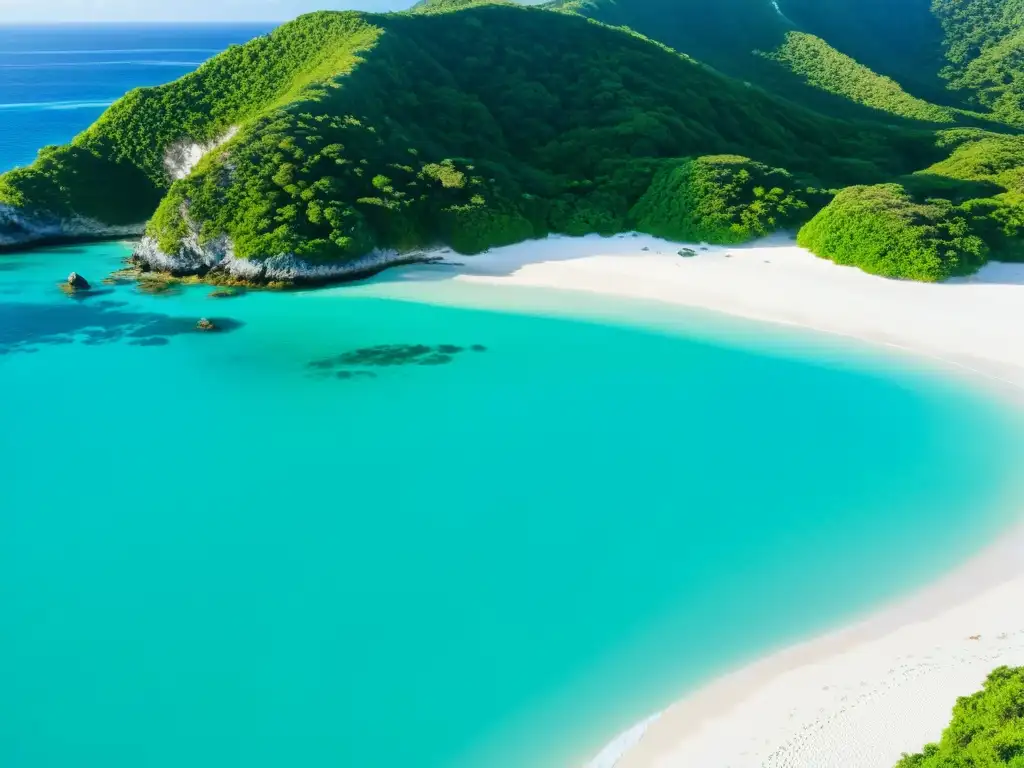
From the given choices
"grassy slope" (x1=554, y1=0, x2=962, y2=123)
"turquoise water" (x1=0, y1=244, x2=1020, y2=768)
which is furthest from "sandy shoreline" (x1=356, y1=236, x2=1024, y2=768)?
"grassy slope" (x1=554, y1=0, x2=962, y2=123)

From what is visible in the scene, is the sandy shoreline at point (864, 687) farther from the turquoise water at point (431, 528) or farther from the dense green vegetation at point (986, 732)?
the dense green vegetation at point (986, 732)

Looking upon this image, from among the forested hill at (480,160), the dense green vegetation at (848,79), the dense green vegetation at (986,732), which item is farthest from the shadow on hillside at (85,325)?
the dense green vegetation at (848,79)

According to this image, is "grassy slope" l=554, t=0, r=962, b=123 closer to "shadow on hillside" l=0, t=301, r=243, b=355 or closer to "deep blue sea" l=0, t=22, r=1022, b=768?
"deep blue sea" l=0, t=22, r=1022, b=768

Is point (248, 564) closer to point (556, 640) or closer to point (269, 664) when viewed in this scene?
A: point (269, 664)

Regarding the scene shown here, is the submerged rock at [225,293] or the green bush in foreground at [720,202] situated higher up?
the green bush in foreground at [720,202]

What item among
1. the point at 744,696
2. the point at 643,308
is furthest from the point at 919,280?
the point at 744,696

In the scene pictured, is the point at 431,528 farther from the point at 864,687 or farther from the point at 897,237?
the point at 897,237
